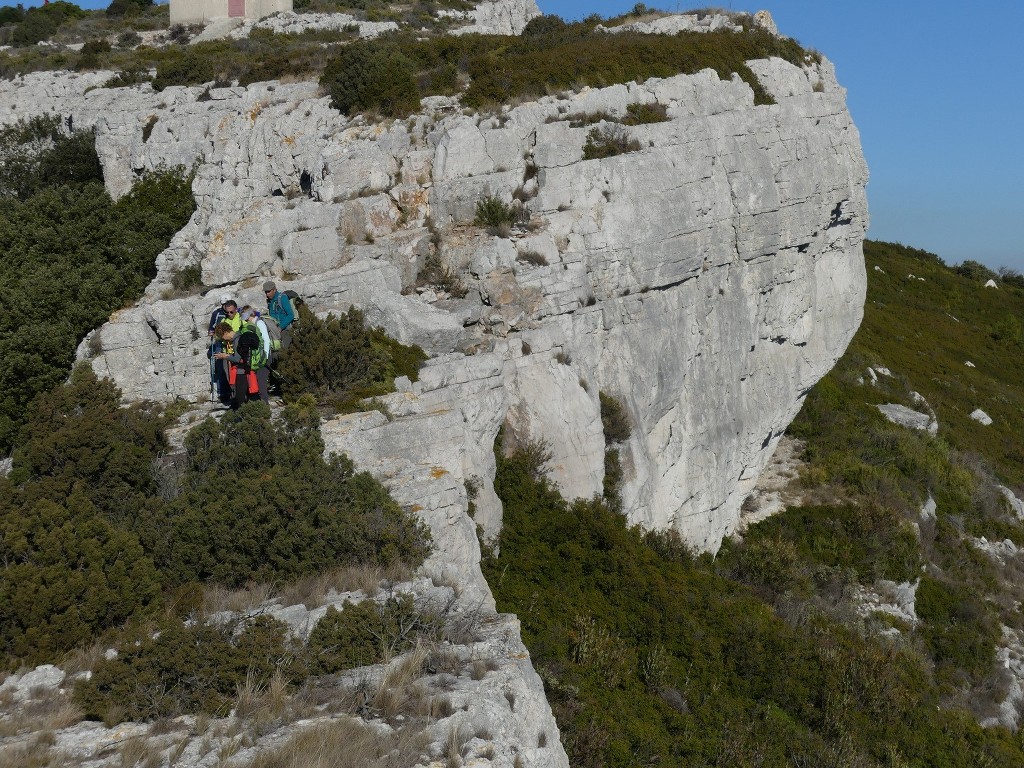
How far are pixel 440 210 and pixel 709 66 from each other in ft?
30.4

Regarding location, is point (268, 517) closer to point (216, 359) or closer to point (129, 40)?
point (216, 359)

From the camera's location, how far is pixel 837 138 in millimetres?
24484

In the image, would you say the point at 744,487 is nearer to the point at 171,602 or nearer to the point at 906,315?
the point at 171,602

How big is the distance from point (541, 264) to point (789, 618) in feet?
A: 29.3

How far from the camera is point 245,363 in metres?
12.8

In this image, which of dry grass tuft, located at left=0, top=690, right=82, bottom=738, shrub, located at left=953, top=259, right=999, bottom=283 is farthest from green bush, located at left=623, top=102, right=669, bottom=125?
shrub, located at left=953, top=259, right=999, bottom=283

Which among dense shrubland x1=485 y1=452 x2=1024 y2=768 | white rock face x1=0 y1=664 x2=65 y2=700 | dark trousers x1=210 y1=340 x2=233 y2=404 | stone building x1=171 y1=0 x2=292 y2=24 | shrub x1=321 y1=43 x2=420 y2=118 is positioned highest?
stone building x1=171 y1=0 x2=292 y2=24

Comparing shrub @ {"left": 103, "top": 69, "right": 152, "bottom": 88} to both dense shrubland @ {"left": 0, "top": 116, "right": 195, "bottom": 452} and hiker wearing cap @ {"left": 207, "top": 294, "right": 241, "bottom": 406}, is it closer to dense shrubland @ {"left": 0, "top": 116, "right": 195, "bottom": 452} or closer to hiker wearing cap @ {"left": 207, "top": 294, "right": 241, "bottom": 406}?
dense shrubland @ {"left": 0, "top": 116, "right": 195, "bottom": 452}

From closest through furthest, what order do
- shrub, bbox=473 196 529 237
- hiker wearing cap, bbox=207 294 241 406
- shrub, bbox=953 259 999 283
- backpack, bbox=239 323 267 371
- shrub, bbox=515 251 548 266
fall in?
backpack, bbox=239 323 267 371
hiker wearing cap, bbox=207 294 241 406
shrub, bbox=515 251 548 266
shrub, bbox=473 196 529 237
shrub, bbox=953 259 999 283

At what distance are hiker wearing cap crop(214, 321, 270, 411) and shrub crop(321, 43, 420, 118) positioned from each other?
885 cm

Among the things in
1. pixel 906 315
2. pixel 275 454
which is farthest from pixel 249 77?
pixel 906 315

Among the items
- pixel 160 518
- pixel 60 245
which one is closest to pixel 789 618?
pixel 160 518

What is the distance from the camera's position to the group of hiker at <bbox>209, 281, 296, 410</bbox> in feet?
41.8

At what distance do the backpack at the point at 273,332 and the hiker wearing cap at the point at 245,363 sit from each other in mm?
279
